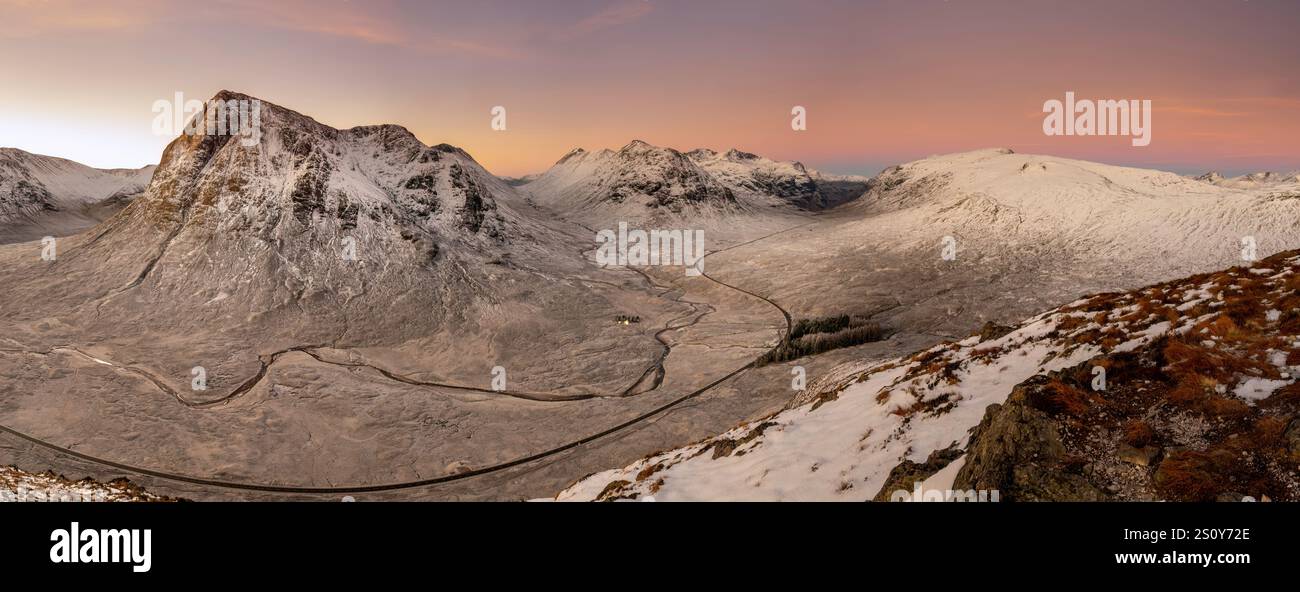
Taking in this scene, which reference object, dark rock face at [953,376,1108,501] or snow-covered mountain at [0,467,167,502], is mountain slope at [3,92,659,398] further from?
dark rock face at [953,376,1108,501]

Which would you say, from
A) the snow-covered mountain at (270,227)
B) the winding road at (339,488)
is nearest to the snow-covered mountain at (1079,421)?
the winding road at (339,488)

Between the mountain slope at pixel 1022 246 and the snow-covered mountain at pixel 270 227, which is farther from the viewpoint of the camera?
the mountain slope at pixel 1022 246

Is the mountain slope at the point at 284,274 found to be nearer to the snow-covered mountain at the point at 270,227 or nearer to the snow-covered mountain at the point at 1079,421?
the snow-covered mountain at the point at 270,227

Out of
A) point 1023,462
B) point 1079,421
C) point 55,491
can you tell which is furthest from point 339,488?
point 1079,421

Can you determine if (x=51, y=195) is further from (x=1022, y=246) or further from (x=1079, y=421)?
(x=1022, y=246)

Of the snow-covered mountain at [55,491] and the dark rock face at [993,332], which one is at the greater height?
the dark rock face at [993,332]

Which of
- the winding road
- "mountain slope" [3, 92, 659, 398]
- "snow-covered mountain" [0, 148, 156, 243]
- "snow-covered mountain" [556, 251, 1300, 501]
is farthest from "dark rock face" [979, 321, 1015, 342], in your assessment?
"snow-covered mountain" [0, 148, 156, 243]

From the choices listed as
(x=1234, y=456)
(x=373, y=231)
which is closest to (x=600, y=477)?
(x=1234, y=456)
